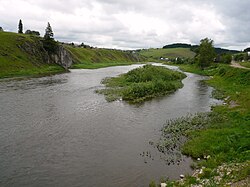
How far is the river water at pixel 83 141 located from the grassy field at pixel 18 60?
128 ft

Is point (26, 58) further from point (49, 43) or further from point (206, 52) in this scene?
point (206, 52)

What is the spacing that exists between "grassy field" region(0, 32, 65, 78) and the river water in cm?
3891

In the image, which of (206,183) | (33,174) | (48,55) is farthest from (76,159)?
(48,55)

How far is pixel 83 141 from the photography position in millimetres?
23469

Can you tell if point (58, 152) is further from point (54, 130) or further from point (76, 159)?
point (54, 130)

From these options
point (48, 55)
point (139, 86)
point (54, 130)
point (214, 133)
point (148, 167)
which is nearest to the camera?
point (148, 167)

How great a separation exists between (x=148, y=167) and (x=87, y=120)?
44.3ft

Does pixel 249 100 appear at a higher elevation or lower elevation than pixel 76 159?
higher

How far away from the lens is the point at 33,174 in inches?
681

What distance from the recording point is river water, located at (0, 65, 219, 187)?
1712 centimetres

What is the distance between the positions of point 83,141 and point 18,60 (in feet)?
237

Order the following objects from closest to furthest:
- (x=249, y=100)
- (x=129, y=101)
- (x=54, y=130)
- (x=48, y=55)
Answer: (x=54, y=130) → (x=249, y=100) → (x=129, y=101) → (x=48, y=55)

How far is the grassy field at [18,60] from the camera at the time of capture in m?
77.7

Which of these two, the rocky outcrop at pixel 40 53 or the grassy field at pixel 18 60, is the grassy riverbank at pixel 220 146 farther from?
the rocky outcrop at pixel 40 53
